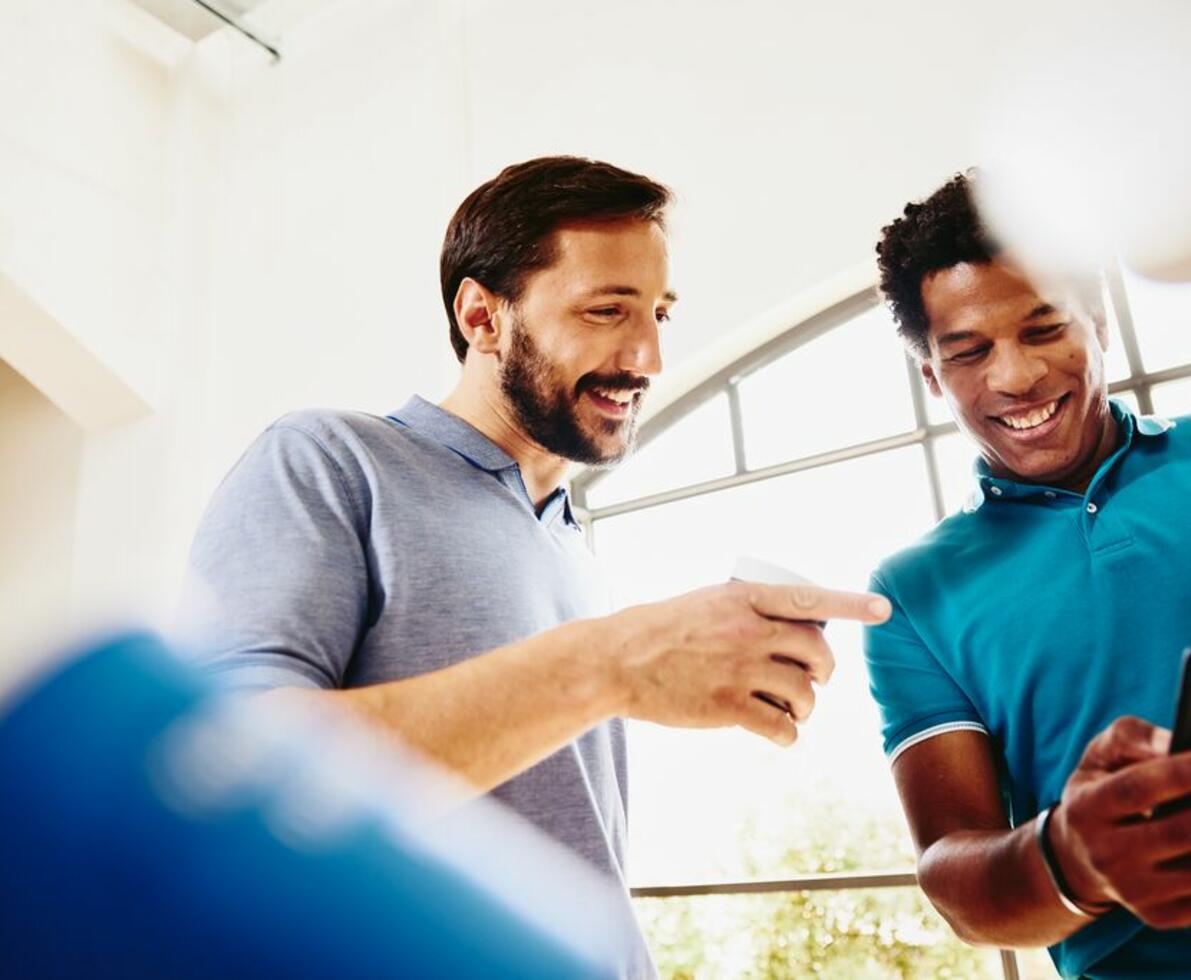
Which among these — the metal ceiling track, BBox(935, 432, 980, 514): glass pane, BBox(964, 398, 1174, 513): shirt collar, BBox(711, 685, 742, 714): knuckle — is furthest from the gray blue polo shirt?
the metal ceiling track

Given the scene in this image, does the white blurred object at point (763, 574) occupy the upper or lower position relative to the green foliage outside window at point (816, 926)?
upper

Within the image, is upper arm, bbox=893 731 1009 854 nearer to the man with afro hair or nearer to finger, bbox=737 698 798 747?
the man with afro hair

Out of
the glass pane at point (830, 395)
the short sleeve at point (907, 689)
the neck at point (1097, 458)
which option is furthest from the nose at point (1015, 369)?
the glass pane at point (830, 395)

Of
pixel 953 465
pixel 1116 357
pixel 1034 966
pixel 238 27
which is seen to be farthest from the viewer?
pixel 238 27

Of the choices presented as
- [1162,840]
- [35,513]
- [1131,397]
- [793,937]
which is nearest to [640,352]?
[1162,840]

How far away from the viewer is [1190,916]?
3.11ft

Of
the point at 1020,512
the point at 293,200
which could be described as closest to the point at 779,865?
the point at 1020,512

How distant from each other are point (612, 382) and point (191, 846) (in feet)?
2.83

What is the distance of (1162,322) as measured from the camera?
3.40 m

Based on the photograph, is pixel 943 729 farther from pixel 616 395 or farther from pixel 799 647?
pixel 616 395

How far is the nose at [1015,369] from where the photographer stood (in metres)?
1.49

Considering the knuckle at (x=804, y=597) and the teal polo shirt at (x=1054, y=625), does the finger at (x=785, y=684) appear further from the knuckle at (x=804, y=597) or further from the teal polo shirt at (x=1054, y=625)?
the teal polo shirt at (x=1054, y=625)

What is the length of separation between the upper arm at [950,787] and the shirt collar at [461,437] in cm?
61

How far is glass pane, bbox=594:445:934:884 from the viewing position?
3.73 metres
